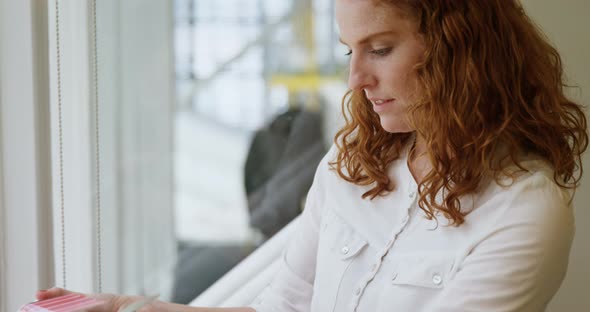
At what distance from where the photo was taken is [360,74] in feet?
4.19

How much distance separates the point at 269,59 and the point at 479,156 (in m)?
1.94

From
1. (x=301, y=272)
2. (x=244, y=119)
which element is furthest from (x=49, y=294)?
(x=244, y=119)

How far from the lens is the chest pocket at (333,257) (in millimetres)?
1380

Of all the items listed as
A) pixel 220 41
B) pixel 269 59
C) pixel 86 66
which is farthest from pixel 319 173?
pixel 269 59

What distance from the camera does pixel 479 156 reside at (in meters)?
1.26

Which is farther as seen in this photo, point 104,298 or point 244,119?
point 244,119

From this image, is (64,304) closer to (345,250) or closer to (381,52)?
(345,250)

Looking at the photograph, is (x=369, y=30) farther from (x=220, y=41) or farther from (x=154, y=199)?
(x=220, y=41)

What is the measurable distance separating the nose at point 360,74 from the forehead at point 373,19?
4 centimetres

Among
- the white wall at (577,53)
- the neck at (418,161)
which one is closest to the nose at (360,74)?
the neck at (418,161)

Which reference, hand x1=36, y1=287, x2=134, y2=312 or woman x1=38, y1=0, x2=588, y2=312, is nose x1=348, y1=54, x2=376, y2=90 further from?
hand x1=36, y1=287, x2=134, y2=312

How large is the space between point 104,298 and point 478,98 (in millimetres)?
746

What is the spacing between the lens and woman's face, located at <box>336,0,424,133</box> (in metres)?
1.24

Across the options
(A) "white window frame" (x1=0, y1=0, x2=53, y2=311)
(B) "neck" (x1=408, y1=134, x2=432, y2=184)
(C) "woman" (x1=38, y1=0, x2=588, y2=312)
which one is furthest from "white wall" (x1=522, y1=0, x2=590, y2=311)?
(A) "white window frame" (x1=0, y1=0, x2=53, y2=311)
